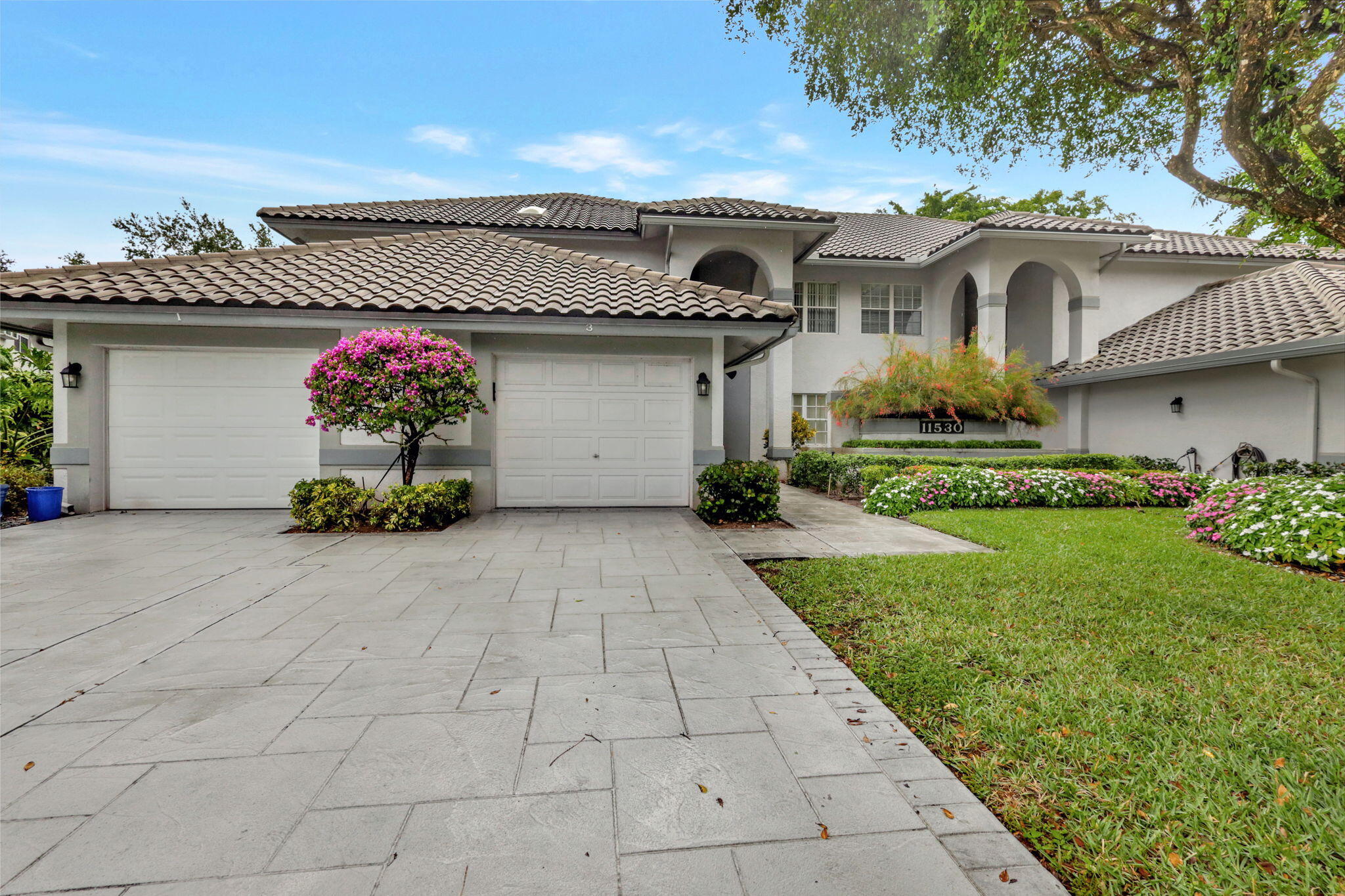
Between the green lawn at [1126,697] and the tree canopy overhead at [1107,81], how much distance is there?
10.3ft

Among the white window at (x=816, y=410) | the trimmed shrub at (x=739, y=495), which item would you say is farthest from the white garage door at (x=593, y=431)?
the white window at (x=816, y=410)

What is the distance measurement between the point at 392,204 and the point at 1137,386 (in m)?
18.8

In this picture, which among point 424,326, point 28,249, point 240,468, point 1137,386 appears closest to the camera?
point 424,326

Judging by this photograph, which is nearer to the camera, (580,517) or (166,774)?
(166,774)

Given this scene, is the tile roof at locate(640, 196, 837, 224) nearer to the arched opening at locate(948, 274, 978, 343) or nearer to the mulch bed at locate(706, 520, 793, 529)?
the arched opening at locate(948, 274, 978, 343)

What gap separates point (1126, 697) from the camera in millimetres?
2777

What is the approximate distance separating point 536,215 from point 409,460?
27.6 ft

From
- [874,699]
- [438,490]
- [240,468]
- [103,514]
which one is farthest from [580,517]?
[103,514]

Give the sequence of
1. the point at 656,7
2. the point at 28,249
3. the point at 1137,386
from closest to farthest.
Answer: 1. the point at 656,7
2. the point at 1137,386
3. the point at 28,249

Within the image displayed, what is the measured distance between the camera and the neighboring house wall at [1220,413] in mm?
9375

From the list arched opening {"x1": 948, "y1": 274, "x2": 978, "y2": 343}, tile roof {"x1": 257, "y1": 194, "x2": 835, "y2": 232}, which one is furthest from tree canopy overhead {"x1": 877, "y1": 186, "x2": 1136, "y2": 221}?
tile roof {"x1": 257, "y1": 194, "x2": 835, "y2": 232}

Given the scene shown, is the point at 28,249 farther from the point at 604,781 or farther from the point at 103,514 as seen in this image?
the point at 604,781

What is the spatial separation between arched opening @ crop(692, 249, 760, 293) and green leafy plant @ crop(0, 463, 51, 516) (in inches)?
514

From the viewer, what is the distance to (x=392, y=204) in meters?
14.8
